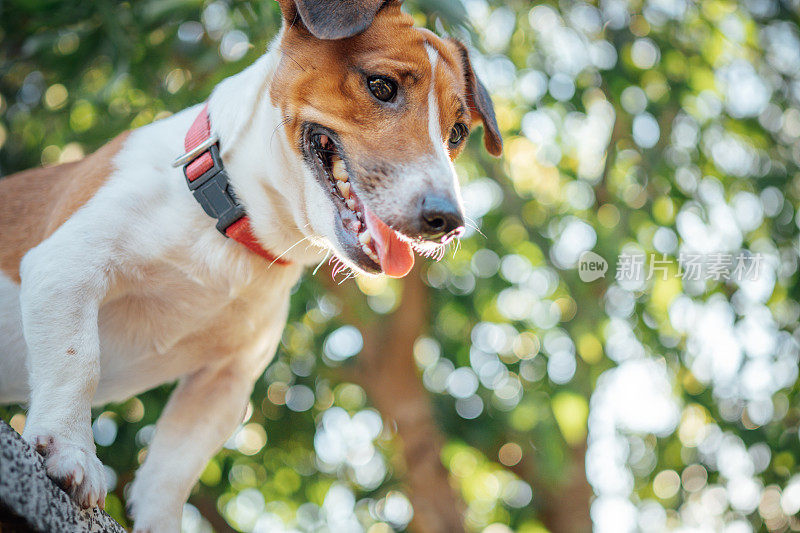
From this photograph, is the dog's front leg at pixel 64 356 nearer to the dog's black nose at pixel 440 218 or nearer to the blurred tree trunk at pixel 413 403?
the dog's black nose at pixel 440 218

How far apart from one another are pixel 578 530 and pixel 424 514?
36.9 inches

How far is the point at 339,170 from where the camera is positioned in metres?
2.06

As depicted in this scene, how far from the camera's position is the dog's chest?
6.90 ft

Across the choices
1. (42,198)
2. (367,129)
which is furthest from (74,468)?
(42,198)

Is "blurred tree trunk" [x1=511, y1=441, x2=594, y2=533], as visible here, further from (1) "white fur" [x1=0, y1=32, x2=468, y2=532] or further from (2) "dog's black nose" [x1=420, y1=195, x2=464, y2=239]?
(2) "dog's black nose" [x1=420, y1=195, x2=464, y2=239]

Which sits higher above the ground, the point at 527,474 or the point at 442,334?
the point at 442,334

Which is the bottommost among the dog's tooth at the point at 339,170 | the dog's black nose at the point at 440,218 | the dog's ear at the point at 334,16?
the dog's tooth at the point at 339,170

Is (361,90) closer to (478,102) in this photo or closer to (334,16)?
(334,16)

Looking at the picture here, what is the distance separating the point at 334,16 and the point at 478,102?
0.69 m

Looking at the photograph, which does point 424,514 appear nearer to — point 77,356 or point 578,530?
point 578,530

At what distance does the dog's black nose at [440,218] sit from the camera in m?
1.80

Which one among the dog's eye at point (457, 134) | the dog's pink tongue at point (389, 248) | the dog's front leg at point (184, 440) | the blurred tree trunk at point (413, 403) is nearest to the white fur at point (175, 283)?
the dog's front leg at point (184, 440)

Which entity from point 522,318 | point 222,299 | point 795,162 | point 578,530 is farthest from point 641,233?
point 222,299

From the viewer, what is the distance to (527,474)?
4965mm
